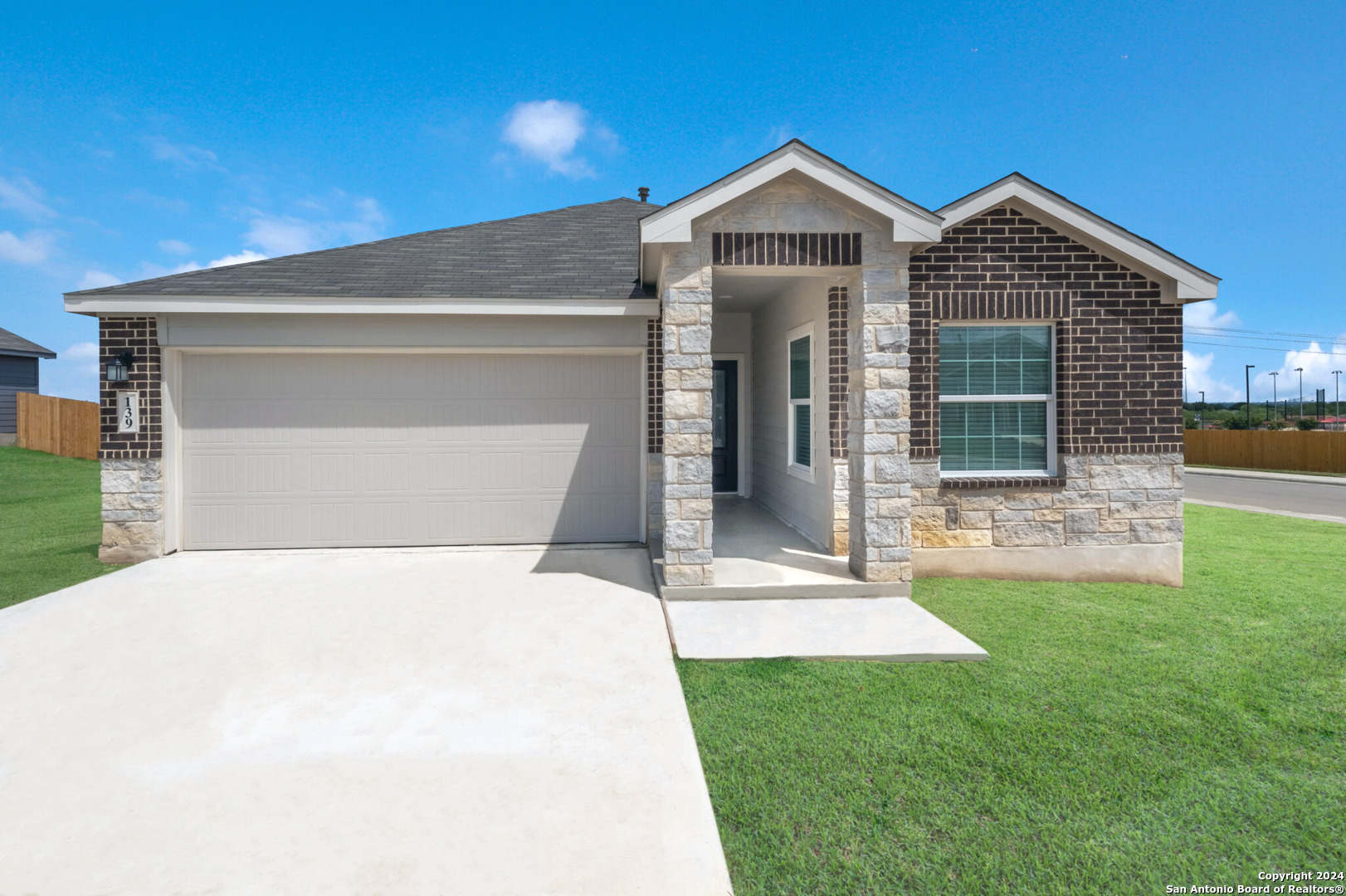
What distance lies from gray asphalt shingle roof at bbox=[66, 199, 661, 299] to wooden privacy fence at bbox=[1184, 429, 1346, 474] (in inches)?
1056

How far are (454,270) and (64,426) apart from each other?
18080 mm

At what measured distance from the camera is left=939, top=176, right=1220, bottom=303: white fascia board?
21.6 feet

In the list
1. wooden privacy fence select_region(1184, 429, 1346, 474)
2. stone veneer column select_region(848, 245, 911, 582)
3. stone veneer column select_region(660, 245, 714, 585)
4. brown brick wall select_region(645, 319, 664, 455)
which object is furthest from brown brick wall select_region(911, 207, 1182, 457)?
wooden privacy fence select_region(1184, 429, 1346, 474)

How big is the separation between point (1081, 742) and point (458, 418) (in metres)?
6.68

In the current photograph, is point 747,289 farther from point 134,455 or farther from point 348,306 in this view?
point 134,455

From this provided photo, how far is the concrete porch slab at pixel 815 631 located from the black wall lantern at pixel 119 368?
21.8 feet

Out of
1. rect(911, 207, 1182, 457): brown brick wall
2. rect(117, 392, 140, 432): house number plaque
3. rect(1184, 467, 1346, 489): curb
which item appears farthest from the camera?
rect(1184, 467, 1346, 489): curb

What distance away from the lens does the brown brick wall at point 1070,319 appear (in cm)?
669

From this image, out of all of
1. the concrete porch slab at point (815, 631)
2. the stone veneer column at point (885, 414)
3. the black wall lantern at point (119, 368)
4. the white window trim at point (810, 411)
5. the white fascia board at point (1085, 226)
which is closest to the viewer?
the concrete porch slab at point (815, 631)

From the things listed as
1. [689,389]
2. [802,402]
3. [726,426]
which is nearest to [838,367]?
[802,402]

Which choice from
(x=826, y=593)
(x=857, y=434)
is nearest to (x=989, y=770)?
(x=826, y=593)

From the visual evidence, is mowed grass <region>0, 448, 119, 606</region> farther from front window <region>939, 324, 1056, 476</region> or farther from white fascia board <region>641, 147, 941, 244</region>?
front window <region>939, 324, 1056, 476</region>

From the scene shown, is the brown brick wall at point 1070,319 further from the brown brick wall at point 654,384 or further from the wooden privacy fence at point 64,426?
the wooden privacy fence at point 64,426

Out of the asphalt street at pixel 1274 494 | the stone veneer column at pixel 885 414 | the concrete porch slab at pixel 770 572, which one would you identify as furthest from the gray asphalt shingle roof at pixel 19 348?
the asphalt street at pixel 1274 494
